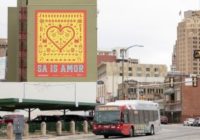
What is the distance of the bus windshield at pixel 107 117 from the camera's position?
44.7 meters

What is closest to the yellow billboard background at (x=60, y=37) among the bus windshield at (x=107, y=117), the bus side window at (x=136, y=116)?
the bus side window at (x=136, y=116)

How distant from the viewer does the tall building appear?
147 m

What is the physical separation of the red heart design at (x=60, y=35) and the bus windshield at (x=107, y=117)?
74.9 meters

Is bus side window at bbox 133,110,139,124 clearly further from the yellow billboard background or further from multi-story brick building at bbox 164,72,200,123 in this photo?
multi-story brick building at bbox 164,72,200,123

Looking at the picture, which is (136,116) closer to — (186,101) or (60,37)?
(60,37)

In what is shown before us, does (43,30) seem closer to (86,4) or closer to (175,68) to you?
(86,4)

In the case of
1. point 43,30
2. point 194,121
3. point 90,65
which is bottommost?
point 194,121

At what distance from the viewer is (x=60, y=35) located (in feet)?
396

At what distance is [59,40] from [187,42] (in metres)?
50.7

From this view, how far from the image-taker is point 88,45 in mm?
119062

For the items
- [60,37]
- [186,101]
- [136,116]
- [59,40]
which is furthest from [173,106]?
[136,116]

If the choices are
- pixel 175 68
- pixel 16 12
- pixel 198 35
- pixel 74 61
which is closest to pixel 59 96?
pixel 74 61

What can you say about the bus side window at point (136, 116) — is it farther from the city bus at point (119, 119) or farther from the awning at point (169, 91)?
the awning at point (169, 91)

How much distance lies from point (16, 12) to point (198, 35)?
48.2m
